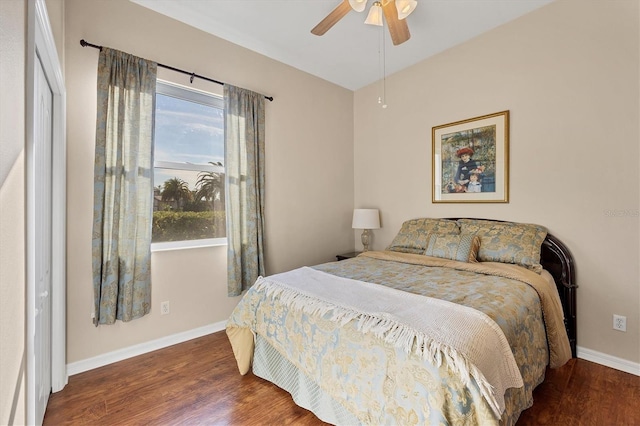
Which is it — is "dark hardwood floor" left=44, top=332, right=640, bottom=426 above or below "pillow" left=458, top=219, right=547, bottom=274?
below

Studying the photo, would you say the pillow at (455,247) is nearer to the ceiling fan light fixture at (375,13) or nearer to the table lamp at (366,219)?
the table lamp at (366,219)

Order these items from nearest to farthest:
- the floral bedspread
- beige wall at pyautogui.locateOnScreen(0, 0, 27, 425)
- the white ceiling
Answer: beige wall at pyautogui.locateOnScreen(0, 0, 27, 425), the floral bedspread, the white ceiling

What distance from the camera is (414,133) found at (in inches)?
142

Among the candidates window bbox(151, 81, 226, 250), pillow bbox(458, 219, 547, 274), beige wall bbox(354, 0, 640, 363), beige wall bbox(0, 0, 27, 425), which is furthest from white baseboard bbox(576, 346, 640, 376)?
beige wall bbox(0, 0, 27, 425)

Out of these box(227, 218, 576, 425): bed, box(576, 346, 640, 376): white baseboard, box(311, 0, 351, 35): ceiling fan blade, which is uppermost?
box(311, 0, 351, 35): ceiling fan blade

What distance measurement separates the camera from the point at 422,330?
1.32 m

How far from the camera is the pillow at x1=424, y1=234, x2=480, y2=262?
8.60 ft

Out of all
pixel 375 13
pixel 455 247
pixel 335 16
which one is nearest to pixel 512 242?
pixel 455 247

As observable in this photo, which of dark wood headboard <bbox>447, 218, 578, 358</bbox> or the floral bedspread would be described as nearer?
the floral bedspread

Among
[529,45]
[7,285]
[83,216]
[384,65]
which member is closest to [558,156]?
[529,45]

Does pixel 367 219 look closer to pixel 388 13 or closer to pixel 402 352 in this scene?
pixel 388 13

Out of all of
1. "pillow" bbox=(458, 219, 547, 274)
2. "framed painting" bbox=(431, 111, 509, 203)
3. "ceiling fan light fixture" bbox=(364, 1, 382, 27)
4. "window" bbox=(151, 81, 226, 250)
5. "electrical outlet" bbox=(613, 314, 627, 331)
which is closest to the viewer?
"ceiling fan light fixture" bbox=(364, 1, 382, 27)

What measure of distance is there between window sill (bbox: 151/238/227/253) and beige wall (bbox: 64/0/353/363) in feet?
0.19

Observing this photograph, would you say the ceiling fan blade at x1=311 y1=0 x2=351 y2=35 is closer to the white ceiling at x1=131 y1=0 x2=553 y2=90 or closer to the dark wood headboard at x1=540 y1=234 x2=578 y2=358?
the white ceiling at x1=131 y1=0 x2=553 y2=90
